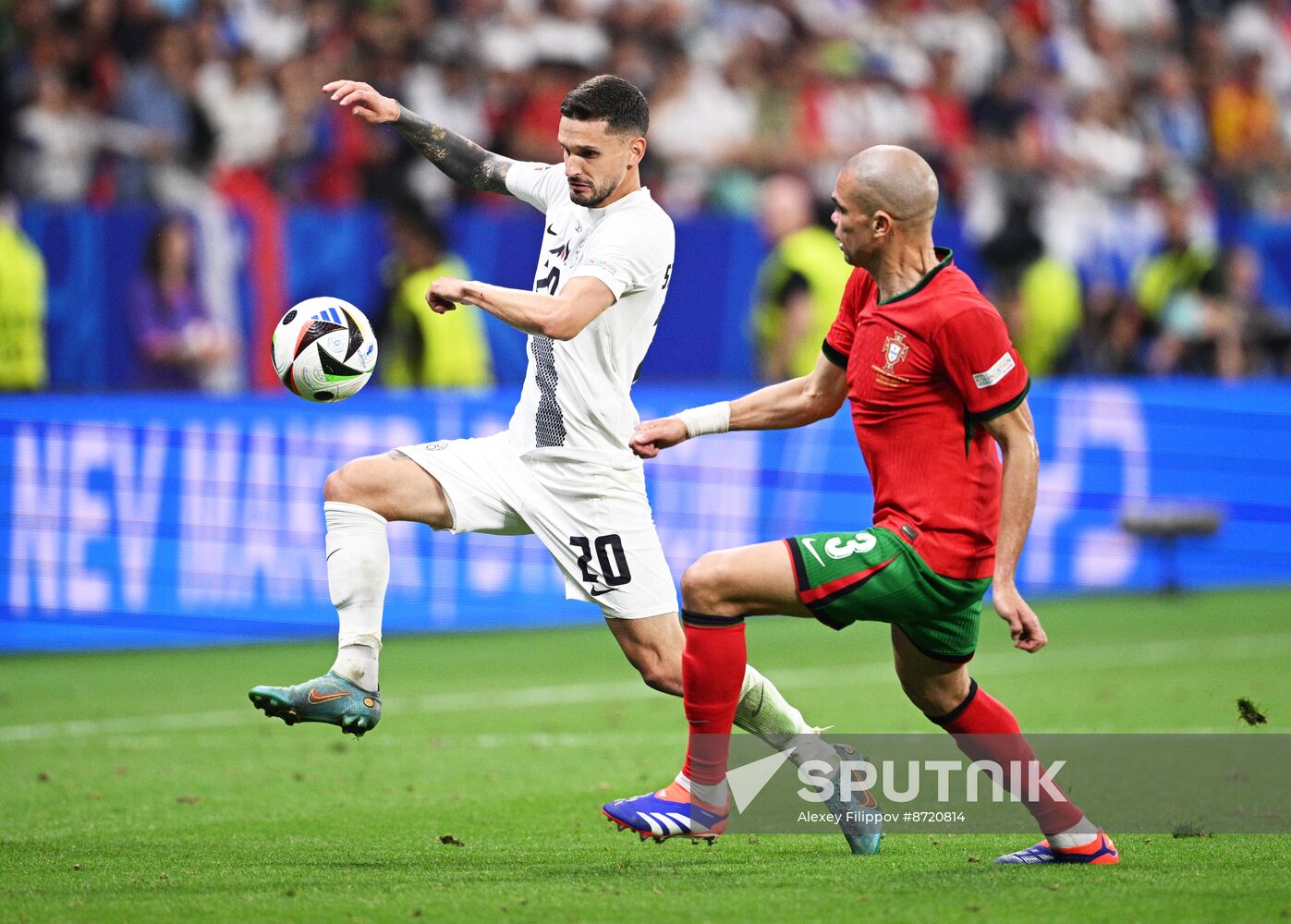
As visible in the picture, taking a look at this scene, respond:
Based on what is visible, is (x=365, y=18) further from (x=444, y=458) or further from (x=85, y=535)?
(x=444, y=458)

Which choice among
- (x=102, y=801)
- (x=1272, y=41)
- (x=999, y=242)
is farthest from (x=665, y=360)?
(x=1272, y=41)

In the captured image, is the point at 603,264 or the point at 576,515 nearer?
the point at 603,264

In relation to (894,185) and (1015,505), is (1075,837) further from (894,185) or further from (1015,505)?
(894,185)

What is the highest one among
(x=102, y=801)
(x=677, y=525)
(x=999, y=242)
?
(x=999, y=242)

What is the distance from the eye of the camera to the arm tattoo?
712cm

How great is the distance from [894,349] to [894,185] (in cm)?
50

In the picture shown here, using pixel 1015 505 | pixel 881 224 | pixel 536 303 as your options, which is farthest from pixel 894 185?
pixel 536 303

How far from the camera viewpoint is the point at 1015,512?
5.44m

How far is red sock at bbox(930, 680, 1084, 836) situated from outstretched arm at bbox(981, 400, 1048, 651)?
37cm

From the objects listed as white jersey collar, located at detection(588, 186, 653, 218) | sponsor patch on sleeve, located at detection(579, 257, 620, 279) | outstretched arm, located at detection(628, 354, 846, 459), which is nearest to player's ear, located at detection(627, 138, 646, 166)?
white jersey collar, located at detection(588, 186, 653, 218)

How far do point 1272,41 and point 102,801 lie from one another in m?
19.0

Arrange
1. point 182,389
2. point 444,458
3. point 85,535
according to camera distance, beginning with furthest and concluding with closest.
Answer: point 182,389
point 85,535
point 444,458

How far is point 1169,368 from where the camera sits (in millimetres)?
16672

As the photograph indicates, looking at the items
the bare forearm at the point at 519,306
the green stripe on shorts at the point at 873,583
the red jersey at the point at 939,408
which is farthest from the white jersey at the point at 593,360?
the green stripe on shorts at the point at 873,583
